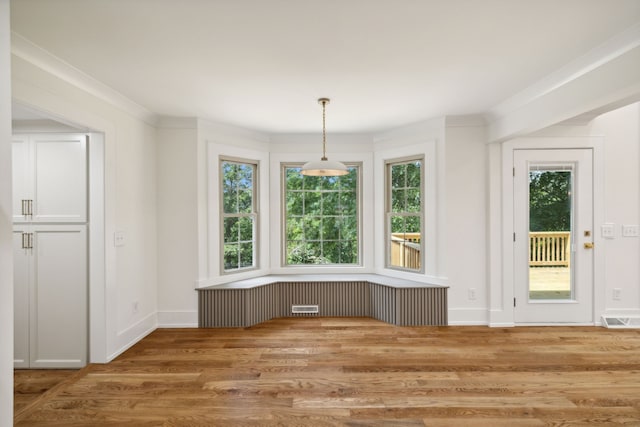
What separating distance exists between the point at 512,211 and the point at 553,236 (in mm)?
615

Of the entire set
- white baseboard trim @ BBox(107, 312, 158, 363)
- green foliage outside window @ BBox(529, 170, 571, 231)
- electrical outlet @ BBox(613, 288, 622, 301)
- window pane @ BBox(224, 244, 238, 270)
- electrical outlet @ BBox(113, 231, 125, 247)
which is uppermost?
green foliage outside window @ BBox(529, 170, 571, 231)

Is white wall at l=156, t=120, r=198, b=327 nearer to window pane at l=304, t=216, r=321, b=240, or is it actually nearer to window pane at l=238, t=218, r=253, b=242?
window pane at l=238, t=218, r=253, b=242

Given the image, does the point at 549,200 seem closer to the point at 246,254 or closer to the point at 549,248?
the point at 549,248

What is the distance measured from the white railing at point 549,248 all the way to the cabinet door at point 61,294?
16.3ft

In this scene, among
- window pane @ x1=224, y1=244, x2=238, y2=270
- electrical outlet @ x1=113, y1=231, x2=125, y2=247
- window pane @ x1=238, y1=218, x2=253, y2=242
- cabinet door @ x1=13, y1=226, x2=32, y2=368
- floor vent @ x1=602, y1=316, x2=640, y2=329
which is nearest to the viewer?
cabinet door @ x1=13, y1=226, x2=32, y2=368

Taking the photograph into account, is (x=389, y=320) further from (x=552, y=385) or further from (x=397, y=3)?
(x=397, y=3)

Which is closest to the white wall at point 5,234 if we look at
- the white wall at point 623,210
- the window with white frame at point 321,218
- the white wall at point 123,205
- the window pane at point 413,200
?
the white wall at point 123,205

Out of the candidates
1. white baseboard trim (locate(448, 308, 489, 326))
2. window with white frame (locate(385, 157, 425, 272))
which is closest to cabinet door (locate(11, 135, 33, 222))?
window with white frame (locate(385, 157, 425, 272))

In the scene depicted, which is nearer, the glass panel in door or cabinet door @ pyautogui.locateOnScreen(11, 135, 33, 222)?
cabinet door @ pyautogui.locateOnScreen(11, 135, 33, 222)

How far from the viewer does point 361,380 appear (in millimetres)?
2932

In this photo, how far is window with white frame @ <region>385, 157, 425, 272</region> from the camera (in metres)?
4.73

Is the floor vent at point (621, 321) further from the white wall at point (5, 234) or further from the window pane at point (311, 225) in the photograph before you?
the white wall at point (5, 234)

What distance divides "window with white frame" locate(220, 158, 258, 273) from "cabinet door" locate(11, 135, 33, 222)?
6.41 feet

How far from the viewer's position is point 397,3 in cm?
197
